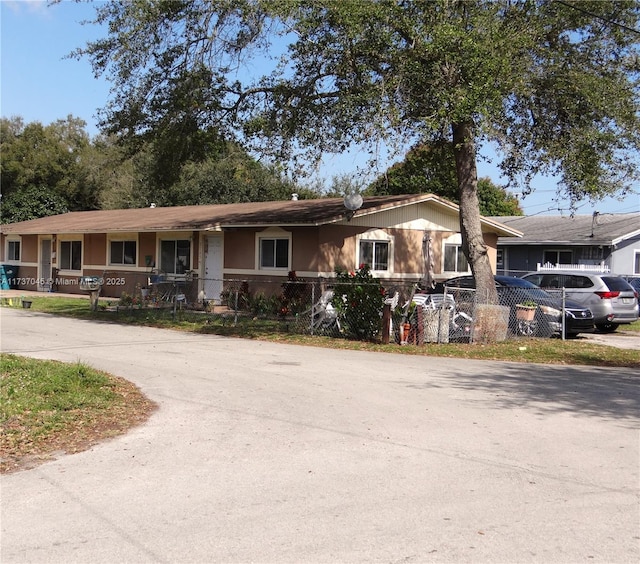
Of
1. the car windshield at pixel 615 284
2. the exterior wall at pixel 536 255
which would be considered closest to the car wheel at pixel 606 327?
the car windshield at pixel 615 284

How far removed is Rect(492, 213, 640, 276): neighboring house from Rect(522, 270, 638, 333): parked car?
10381 millimetres

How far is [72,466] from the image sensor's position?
20.4 feet

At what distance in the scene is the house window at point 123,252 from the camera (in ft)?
91.4

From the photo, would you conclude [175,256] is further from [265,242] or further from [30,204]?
[30,204]

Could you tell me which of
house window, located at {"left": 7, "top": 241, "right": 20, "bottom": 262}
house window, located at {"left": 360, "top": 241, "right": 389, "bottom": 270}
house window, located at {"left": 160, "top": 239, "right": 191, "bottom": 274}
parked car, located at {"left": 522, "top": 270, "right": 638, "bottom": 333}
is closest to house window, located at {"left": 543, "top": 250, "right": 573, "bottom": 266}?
house window, located at {"left": 360, "top": 241, "right": 389, "bottom": 270}

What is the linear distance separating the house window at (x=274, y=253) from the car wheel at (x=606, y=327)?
951cm

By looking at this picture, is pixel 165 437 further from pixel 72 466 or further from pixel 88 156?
pixel 88 156

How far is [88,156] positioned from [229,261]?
1169 inches

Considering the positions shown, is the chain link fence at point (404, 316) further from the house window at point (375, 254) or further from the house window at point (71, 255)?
the house window at point (71, 255)

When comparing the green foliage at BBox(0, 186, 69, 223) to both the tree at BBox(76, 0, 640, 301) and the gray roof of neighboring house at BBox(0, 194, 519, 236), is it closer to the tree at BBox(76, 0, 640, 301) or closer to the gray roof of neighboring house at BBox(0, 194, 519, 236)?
the gray roof of neighboring house at BBox(0, 194, 519, 236)

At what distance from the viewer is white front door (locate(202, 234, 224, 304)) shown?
948 inches

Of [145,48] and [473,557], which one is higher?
[145,48]

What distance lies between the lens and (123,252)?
28.3 m

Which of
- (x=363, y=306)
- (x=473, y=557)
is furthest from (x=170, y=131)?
(x=473, y=557)
